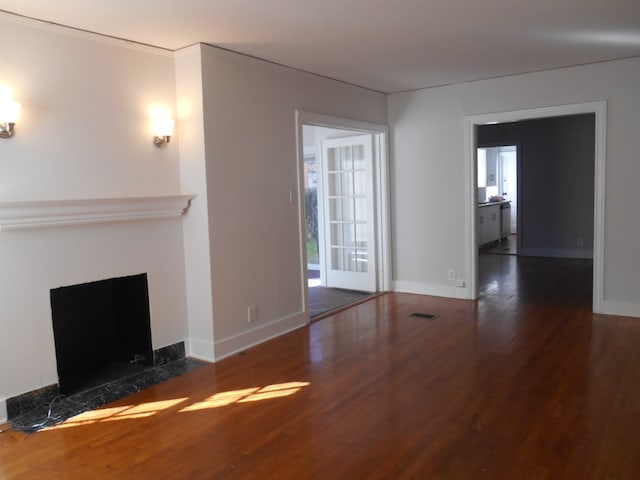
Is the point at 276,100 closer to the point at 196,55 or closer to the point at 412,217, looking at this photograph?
the point at 196,55

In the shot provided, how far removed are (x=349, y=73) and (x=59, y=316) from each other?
3.34 metres

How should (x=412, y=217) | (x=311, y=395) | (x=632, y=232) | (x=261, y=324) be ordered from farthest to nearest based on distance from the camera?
(x=412, y=217) → (x=632, y=232) → (x=261, y=324) → (x=311, y=395)

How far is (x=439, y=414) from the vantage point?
302 cm

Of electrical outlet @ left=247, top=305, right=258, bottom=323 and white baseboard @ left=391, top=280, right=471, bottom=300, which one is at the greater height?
electrical outlet @ left=247, top=305, right=258, bottom=323

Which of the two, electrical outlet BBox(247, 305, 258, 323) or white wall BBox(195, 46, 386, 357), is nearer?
white wall BBox(195, 46, 386, 357)

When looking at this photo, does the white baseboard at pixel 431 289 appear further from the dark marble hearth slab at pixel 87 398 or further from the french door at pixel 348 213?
the dark marble hearth slab at pixel 87 398

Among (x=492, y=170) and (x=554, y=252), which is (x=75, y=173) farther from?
(x=492, y=170)

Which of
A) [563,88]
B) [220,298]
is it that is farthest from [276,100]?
[563,88]

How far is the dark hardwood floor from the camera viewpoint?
2.52 metres

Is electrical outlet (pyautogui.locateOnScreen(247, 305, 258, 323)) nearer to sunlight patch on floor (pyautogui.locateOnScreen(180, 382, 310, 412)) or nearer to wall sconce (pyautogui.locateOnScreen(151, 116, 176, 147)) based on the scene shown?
sunlight patch on floor (pyautogui.locateOnScreen(180, 382, 310, 412))

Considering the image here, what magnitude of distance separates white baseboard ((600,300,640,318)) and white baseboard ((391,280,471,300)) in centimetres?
138

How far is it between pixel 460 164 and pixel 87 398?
432 cm

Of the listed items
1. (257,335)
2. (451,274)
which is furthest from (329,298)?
(257,335)

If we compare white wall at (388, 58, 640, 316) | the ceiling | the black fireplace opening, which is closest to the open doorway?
white wall at (388, 58, 640, 316)
